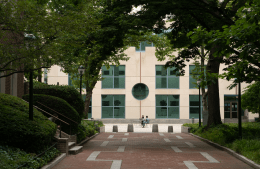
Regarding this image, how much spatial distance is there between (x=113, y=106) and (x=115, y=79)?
3983 millimetres

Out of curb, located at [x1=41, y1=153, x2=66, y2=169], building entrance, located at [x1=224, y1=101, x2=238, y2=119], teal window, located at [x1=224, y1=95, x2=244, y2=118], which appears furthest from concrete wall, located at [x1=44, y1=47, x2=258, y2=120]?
curb, located at [x1=41, y1=153, x2=66, y2=169]

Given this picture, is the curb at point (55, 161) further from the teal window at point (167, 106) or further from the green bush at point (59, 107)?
the teal window at point (167, 106)

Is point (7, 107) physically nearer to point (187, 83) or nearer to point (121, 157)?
point (121, 157)

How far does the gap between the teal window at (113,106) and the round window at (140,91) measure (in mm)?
1924

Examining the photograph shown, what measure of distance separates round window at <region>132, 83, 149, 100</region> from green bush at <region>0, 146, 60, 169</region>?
36.3 meters

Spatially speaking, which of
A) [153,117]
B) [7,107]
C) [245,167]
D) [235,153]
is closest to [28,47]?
[7,107]

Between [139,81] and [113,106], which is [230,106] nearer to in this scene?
[139,81]

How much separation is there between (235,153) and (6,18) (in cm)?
973

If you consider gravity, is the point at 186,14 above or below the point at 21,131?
above

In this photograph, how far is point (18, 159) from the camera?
335 inches

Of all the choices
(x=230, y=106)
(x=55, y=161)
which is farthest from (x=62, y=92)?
(x=230, y=106)

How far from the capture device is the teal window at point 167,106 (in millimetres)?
46406

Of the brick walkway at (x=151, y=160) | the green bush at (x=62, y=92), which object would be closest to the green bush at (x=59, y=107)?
the green bush at (x=62, y=92)

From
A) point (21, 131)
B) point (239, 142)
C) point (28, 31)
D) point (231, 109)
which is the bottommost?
point (239, 142)
